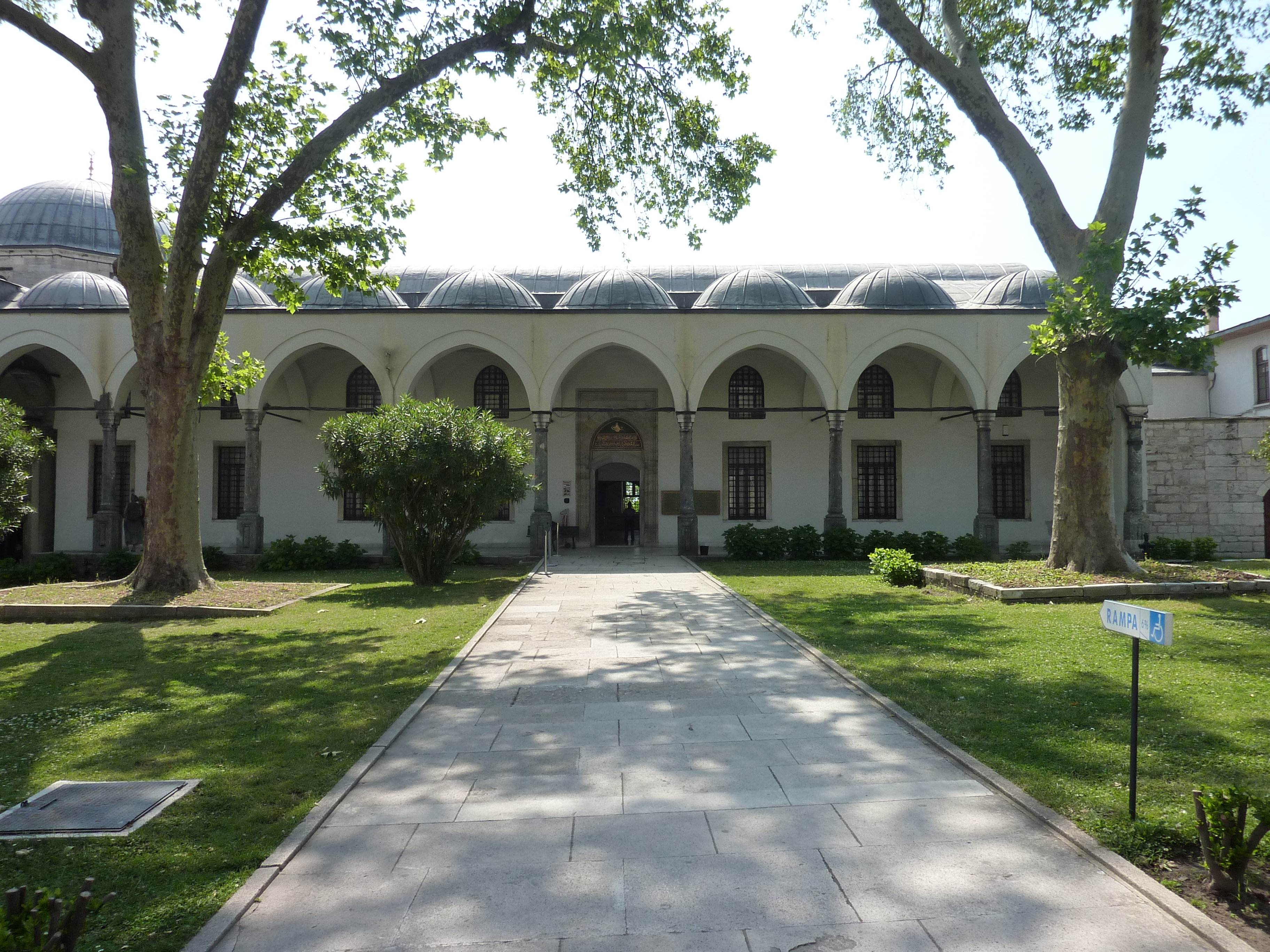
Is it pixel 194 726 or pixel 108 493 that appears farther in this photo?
pixel 108 493

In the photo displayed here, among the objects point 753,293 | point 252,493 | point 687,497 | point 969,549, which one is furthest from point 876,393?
point 252,493

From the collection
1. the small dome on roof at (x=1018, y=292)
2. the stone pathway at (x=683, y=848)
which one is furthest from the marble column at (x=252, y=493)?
the small dome on roof at (x=1018, y=292)

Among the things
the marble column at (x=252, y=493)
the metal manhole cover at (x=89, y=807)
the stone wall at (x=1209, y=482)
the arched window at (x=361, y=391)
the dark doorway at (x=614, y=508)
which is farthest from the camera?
the dark doorway at (x=614, y=508)

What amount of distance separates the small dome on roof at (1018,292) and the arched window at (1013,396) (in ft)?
6.10

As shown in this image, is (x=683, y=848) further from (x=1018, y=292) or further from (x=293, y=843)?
(x=1018, y=292)

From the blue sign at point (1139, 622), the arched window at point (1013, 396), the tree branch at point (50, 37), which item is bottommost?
the blue sign at point (1139, 622)

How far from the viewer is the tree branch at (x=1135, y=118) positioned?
417 inches

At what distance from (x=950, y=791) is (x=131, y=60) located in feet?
42.0

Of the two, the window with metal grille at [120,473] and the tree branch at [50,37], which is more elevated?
the tree branch at [50,37]

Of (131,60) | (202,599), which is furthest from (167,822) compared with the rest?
(131,60)

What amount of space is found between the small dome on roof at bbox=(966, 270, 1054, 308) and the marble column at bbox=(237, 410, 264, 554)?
18.3 m

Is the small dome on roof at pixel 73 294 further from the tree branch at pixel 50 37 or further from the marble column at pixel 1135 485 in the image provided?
the marble column at pixel 1135 485

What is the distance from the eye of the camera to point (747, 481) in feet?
72.0

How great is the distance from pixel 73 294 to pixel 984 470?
2279 centimetres
